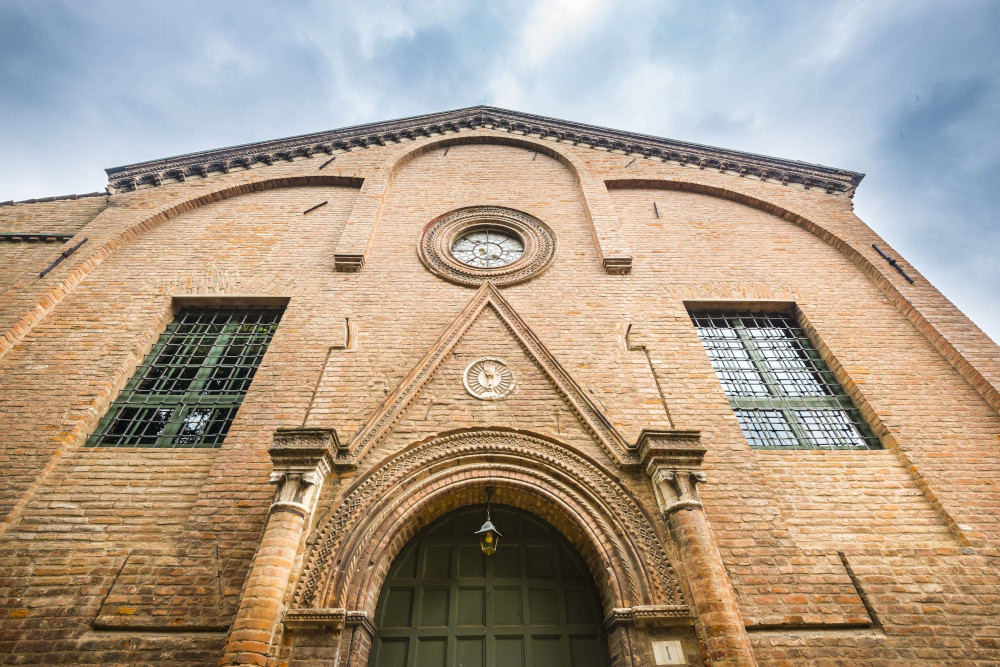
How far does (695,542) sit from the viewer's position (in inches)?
160

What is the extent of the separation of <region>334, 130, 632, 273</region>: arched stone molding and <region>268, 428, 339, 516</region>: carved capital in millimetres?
3470

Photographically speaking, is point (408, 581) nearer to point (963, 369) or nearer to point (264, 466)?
point (264, 466)

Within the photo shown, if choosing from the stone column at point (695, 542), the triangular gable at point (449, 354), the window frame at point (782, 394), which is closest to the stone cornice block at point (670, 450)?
the stone column at point (695, 542)

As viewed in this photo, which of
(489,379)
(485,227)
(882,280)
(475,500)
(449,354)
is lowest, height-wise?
(475,500)

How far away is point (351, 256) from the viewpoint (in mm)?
7387

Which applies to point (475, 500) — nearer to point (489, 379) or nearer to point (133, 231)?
point (489, 379)

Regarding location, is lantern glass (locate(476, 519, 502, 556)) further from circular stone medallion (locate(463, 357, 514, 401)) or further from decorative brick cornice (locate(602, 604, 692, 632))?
circular stone medallion (locate(463, 357, 514, 401))

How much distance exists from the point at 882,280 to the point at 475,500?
291 inches

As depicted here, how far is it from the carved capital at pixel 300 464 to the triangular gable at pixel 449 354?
1.15 feet

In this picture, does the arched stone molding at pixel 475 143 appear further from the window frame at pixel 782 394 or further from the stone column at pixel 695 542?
the stone column at pixel 695 542

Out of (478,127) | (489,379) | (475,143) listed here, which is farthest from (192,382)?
(478,127)

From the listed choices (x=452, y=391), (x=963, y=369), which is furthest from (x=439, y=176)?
(x=963, y=369)

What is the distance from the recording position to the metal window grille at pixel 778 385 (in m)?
5.85

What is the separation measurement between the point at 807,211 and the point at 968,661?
7393 mm
